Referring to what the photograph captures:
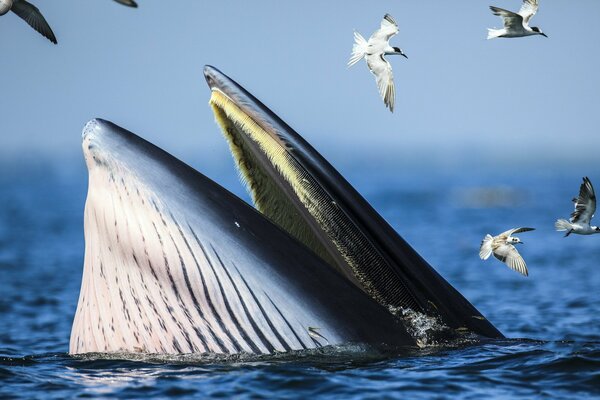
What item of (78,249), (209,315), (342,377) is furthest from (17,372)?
(78,249)

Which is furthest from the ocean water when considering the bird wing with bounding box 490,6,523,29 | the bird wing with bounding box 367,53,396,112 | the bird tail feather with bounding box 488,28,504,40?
the bird wing with bounding box 490,6,523,29

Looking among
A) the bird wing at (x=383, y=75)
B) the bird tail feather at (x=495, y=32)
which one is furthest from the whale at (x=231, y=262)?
the bird tail feather at (x=495, y=32)

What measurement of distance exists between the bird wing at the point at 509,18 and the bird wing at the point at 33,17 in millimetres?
4333

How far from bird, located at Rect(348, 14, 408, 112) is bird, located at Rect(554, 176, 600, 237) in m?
1.93

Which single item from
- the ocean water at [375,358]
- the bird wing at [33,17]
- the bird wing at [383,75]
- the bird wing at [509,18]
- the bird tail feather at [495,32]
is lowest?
the ocean water at [375,358]

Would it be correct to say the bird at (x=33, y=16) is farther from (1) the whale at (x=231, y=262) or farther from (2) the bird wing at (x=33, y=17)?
(1) the whale at (x=231, y=262)

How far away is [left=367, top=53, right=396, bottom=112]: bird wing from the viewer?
10952 mm

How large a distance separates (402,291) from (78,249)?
23037 millimetres

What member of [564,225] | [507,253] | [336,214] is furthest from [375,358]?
[507,253]

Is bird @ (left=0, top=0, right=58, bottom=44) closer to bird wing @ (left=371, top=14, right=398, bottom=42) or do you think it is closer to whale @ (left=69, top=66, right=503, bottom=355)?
whale @ (left=69, top=66, right=503, bottom=355)

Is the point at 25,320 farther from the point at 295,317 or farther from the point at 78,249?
the point at 78,249

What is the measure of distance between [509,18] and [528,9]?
23cm

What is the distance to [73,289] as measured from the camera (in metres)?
20.2

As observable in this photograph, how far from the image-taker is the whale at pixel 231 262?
829 cm
